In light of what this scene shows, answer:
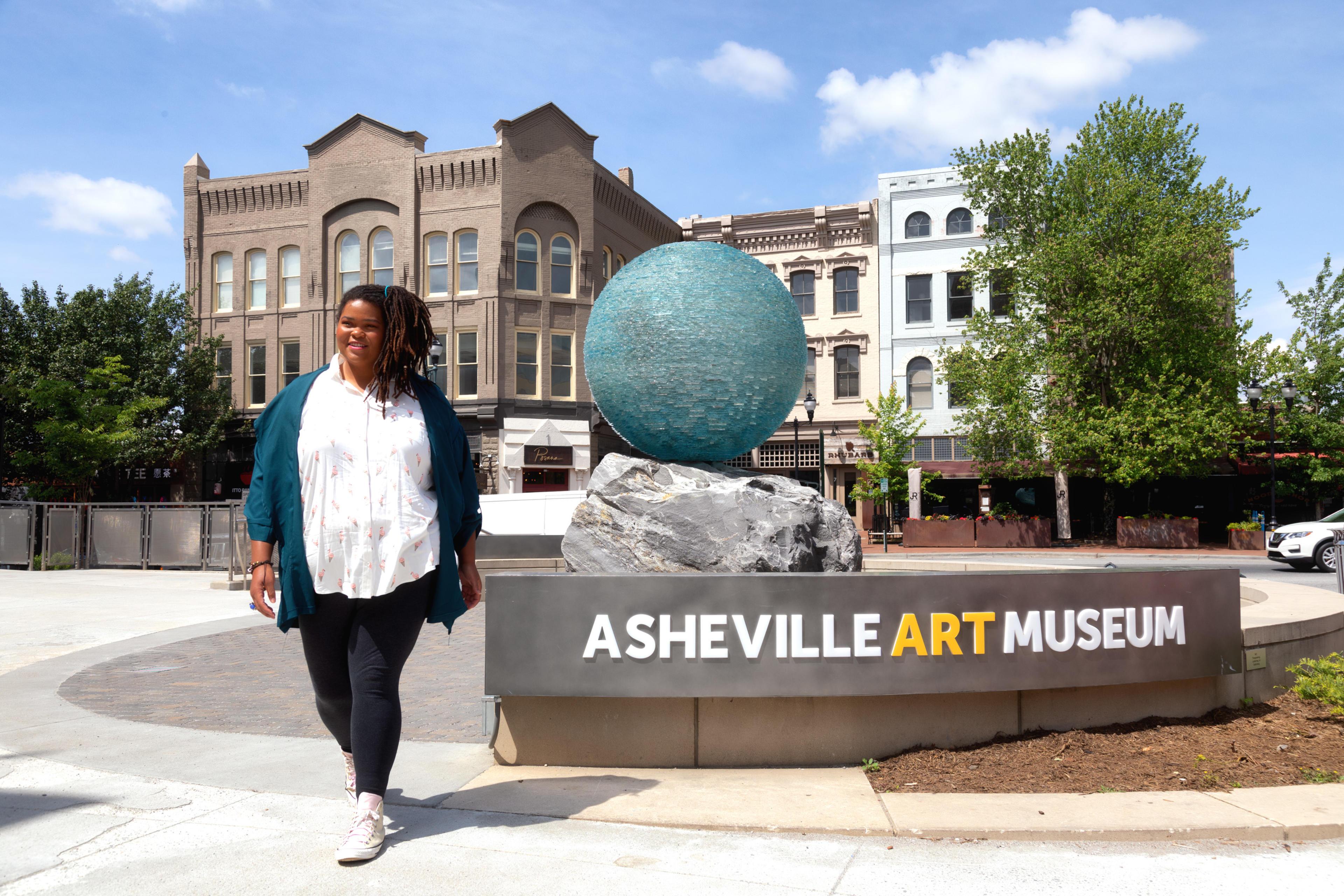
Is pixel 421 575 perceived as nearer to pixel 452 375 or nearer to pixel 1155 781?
pixel 1155 781

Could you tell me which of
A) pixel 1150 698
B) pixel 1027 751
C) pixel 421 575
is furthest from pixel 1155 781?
pixel 421 575

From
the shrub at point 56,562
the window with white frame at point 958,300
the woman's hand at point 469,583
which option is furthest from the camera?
the window with white frame at point 958,300

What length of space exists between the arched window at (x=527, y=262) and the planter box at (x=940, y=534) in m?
14.9

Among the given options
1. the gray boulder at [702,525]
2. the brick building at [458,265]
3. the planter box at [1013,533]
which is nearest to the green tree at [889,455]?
the planter box at [1013,533]

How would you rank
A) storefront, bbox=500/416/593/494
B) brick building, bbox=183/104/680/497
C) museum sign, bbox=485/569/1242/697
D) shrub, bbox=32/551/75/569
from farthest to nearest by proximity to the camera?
brick building, bbox=183/104/680/497 → storefront, bbox=500/416/593/494 → shrub, bbox=32/551/75/569 → museum sign, bbox=485/569/1242/697

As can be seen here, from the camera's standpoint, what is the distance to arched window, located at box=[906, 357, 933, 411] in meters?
33.5

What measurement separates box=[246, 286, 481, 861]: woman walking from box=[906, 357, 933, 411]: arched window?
104 feet

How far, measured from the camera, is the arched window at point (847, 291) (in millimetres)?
34688

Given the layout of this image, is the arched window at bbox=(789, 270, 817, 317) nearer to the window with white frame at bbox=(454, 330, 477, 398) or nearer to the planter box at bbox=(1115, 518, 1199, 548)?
the window with white frame at bbox=(454, 330, 477, 398)

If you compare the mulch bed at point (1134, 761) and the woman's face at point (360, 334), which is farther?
the mulch bed at point (1134, 761)

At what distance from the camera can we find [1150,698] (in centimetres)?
501

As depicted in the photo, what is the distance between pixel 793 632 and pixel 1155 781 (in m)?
1.82

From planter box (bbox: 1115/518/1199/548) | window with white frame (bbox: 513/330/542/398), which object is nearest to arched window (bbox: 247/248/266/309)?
window with white frame (bbox: 513/330/542/398)

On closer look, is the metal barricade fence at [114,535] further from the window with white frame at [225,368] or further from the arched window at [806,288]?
the arched window at [806,288]
